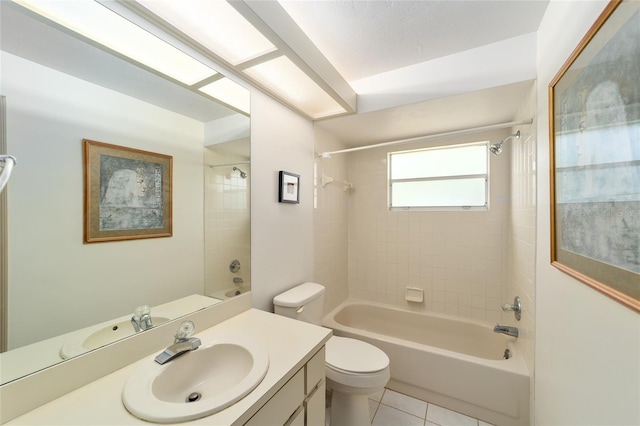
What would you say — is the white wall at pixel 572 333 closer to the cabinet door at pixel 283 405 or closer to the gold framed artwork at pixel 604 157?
the gold framed artwork at pixel 604 157

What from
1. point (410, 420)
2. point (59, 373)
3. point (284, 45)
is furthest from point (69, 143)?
point (410, 420)

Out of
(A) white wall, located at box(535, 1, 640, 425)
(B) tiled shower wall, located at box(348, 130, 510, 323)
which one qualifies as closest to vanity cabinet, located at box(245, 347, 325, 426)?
(A) white wall, located at box(535, 1, 640, 425)

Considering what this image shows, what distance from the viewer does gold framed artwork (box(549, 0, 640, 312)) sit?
0.54 metres

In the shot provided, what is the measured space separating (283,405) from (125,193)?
1005 mm

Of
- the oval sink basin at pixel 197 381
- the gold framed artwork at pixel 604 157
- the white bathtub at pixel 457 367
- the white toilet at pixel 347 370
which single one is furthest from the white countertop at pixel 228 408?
the white bathtub at pixel 457 367

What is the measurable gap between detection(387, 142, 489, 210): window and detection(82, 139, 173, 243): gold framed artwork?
2.17 m

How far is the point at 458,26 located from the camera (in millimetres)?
1318

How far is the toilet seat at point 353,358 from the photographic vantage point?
1375 mm

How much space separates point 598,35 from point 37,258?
1.80 metres

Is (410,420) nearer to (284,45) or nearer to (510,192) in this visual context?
(510,192)

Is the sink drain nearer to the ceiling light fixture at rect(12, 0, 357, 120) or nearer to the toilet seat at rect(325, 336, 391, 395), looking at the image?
the toilet seat at rect(325, 336, 391, 395)

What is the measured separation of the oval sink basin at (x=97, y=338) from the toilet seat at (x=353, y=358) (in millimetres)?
1032

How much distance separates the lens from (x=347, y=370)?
136 cm

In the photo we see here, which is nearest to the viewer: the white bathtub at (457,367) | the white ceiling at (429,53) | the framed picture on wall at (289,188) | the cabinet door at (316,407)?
the cabinet door at (316,407)
